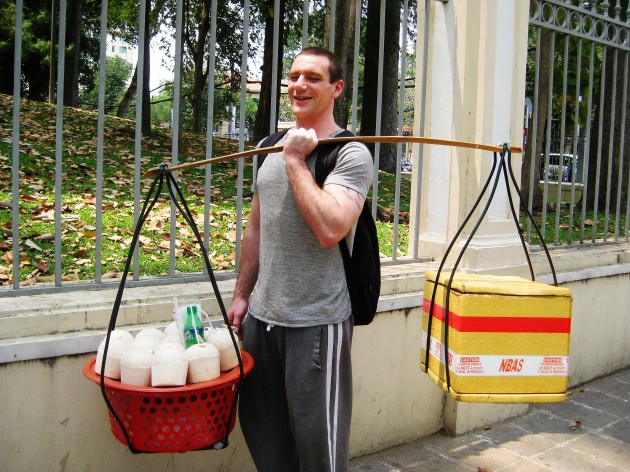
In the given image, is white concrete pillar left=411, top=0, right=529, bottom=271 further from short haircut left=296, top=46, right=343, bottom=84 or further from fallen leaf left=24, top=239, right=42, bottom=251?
fallen leaf left=24, top=239, right=42, bottom=251

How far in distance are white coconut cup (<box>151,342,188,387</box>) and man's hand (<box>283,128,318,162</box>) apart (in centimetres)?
80

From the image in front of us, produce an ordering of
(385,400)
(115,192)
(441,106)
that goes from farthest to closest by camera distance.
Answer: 1. (115,192)
2. (441,106)
3. (385,400)

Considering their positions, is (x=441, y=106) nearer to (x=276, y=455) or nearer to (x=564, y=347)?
(x=564, y=347)

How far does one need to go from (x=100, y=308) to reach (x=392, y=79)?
36.3 ft

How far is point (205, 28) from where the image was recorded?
20016mm

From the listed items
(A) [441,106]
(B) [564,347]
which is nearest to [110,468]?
(B) [564,347]

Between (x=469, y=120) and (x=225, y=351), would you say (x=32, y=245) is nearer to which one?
(x=225, y=351)

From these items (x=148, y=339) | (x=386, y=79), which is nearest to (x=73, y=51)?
(x=386, y=79)

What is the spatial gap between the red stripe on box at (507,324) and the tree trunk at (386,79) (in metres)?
8.98

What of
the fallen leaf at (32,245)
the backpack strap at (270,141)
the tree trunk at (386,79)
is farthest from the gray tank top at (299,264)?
the tree trunk at (386,79)

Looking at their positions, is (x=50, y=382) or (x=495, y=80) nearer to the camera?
(x=50, y=382)

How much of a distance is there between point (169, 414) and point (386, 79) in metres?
11.5

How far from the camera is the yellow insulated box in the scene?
2555 millimetres

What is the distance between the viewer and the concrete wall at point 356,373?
2.84m
